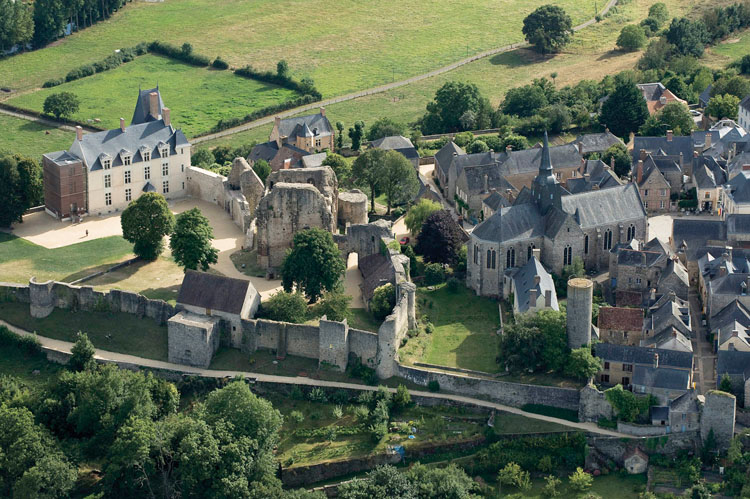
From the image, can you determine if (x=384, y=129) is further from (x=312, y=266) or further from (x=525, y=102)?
(x=312, y=266)

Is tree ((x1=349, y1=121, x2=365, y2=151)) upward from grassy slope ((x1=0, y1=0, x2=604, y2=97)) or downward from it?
downward

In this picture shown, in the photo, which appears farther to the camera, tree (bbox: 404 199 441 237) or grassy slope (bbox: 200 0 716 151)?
grassy slope (bbox: 200 0 716 151)

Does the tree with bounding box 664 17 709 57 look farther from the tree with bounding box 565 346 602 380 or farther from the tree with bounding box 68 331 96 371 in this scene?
the tree with bounding box 68 331 96 371

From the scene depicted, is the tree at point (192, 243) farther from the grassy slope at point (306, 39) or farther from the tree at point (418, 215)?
the grassy slope at point (306, 39)

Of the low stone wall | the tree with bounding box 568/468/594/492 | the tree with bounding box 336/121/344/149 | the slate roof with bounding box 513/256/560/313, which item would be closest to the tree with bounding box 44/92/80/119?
the tree with bounding box 336/121/344/149

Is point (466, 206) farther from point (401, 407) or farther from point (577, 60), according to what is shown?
point (577, 60)

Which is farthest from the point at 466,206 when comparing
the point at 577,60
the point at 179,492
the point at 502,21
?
the point at 502,21
